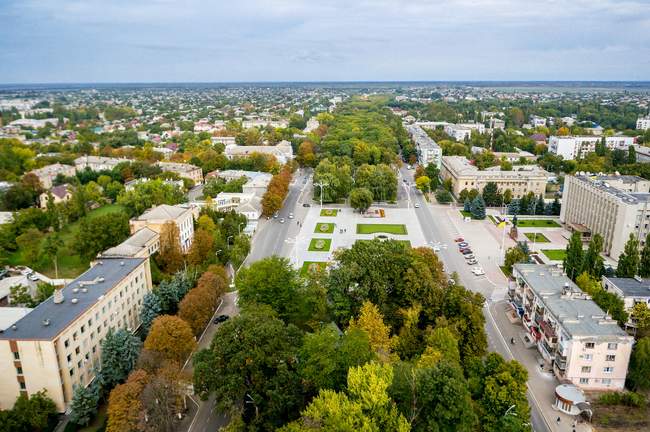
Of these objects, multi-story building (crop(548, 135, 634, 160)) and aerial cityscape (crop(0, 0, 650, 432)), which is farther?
multi-story building (crop(548, 135, 634, 160))

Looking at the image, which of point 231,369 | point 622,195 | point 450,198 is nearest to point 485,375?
point 231,369

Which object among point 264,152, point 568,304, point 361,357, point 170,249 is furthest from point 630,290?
point 264,152

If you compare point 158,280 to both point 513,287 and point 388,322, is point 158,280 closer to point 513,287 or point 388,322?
point 388,322

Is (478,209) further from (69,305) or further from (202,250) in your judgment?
(69,305)

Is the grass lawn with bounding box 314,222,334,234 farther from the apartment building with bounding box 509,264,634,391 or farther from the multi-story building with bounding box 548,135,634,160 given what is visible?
the multi-story building with bounding box 548,135,634,160

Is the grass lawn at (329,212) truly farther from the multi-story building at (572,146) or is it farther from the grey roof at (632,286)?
the multi-story building at (572,146)

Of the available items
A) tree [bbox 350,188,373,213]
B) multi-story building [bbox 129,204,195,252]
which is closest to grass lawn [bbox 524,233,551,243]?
tree [bbox 350,188,373,213]
